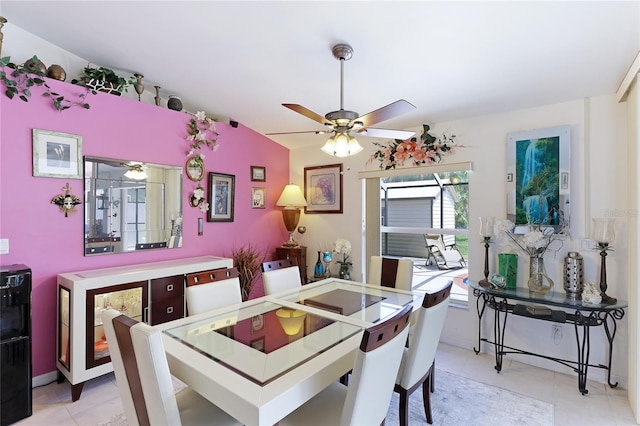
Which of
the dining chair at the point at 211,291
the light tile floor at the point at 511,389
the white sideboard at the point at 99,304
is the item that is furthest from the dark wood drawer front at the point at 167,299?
the dining chair at the point at 211,291

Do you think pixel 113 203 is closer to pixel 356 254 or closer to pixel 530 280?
pixel 356 254

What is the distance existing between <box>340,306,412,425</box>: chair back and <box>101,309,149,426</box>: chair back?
838 millimetres

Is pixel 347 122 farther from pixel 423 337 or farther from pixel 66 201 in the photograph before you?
pixel 66 201

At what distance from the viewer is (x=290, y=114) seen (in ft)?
11.9

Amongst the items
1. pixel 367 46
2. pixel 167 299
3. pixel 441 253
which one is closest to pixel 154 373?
pixel 167 299

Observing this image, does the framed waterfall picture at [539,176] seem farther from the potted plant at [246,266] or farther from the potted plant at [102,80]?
the potted plant at [102,80]

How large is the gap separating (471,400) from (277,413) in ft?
6.21

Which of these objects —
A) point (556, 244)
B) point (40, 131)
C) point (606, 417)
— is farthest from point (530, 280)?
point (40, 131)

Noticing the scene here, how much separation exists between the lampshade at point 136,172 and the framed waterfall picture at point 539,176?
353 cm

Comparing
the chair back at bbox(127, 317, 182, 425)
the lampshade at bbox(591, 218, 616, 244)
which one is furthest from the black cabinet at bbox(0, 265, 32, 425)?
the lampshade at bbox(591, 218, 616, 244)

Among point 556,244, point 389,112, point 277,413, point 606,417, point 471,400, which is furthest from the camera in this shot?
point 556,244

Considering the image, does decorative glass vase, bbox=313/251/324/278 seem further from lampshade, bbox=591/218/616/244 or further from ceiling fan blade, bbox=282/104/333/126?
lampshade, bbox=591/218/616/244

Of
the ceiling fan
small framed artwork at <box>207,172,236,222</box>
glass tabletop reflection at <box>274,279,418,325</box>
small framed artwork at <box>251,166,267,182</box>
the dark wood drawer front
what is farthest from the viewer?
small framed artwork at <box>251,166,267,182</box>

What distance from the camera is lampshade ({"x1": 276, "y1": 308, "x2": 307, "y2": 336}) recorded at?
A: 179cm
